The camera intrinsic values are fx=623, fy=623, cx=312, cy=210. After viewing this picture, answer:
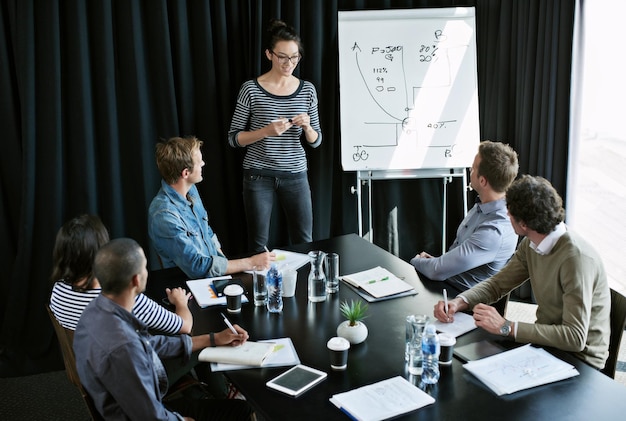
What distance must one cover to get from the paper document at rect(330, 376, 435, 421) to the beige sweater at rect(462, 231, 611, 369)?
1.59ft

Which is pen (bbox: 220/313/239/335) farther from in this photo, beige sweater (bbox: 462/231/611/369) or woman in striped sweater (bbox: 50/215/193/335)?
beige sweater (bbox: 462/231/611/369)

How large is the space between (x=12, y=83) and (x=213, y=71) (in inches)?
44.7

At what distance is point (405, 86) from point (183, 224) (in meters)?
2.00

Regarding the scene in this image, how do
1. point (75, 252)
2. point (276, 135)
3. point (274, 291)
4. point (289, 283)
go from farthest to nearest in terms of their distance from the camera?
point (276, 135), point (289, 283), point (274, 291), point (75, 252)

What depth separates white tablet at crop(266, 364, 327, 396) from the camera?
182 centimetres

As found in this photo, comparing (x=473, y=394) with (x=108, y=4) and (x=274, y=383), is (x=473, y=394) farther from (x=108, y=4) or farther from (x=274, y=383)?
(x=108, y=4)

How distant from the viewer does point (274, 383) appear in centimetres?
186

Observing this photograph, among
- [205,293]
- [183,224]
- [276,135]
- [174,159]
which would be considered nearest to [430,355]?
[205,293]

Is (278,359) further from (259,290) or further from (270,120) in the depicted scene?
(270,120)

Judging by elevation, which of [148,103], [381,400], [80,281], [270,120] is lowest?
[381,400]

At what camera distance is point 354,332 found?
207 centimetres

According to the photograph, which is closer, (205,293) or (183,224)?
(205,293)

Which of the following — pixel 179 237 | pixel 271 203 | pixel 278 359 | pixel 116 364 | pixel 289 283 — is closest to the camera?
pixel 116 364

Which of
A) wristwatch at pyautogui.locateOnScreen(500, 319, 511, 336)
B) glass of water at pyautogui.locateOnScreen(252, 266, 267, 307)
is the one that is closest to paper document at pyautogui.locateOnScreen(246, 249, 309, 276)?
glass of water at pyautogui.locateOnScreen(252, 266, 267, 307)
